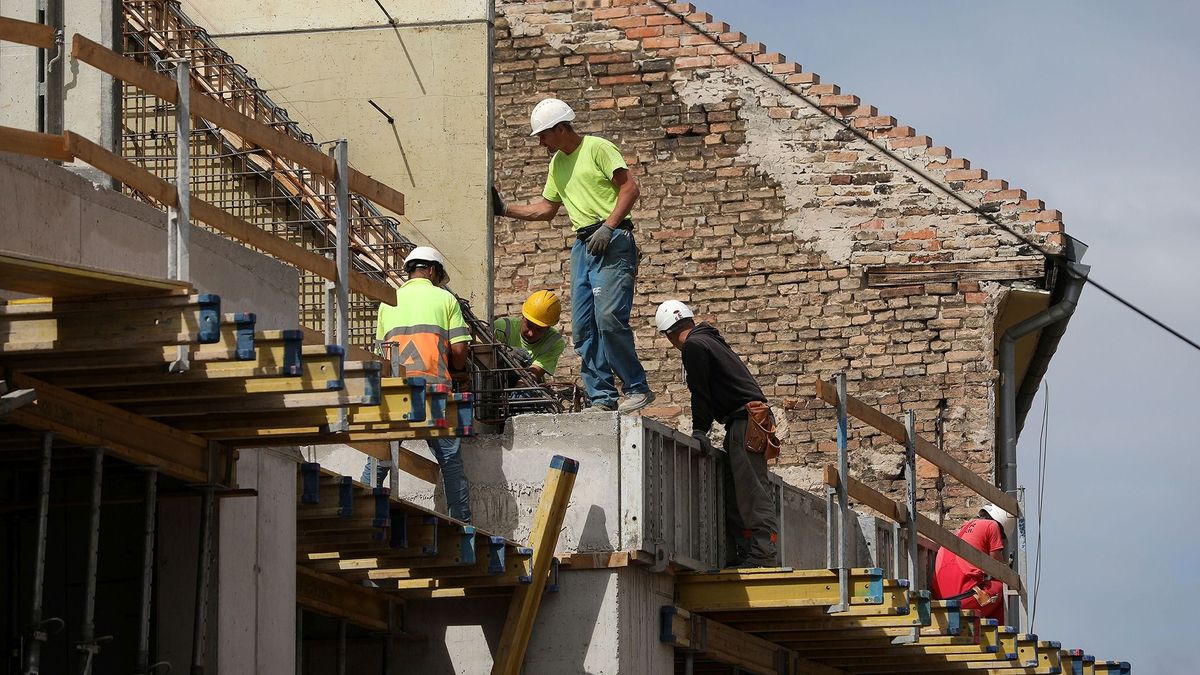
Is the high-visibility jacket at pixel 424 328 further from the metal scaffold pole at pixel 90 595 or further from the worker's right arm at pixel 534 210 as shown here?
the metal scaffold pole at pixel 90 595

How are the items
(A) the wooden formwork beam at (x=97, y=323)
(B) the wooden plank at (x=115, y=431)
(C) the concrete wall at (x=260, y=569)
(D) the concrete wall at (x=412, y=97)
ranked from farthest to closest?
(D) the concrete wall at (x=412, y=97)
(C) the concrete wall at (x=260, y=569)
(B) the wooden plank at (x=115, y=431)
(A) the wooden formwork beam at (x=97, y=323)

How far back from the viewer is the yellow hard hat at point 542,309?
46.4 feet

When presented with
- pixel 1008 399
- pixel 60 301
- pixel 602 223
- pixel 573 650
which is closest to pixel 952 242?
pixel 1008 399

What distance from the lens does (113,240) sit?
341 inches

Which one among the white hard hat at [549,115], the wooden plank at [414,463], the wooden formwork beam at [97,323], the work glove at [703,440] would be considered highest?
the white hard hat at [549,115]

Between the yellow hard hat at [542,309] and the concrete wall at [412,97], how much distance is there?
4.68 m

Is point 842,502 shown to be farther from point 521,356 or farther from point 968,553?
point 521,356

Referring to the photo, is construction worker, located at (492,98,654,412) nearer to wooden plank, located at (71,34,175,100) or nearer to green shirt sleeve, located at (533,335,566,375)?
green shirt sleeve, located at (533,335,566,375)

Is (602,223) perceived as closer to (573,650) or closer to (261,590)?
(573,650)

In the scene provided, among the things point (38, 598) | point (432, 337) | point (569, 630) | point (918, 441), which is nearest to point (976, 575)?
point (918, 441)

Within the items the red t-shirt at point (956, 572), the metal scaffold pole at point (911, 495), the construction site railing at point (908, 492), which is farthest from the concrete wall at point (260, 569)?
the red t-shirt at point (956, 572)

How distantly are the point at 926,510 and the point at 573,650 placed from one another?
844 cm

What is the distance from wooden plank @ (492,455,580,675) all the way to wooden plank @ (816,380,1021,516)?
1.63 meters

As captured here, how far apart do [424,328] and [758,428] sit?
1.96 meters
